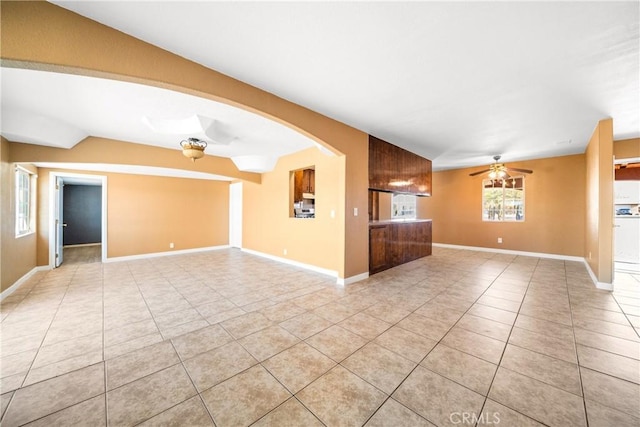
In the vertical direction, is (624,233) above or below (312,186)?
below

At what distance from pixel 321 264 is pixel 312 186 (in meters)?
2.62

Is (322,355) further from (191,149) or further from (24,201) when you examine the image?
(24,201)

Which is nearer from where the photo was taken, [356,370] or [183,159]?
[356,370]

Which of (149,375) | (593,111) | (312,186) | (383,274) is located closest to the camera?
(149,375)

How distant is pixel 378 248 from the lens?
178 inches

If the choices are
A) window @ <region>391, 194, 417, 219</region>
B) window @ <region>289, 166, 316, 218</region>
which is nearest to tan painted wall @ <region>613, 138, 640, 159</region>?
window @ <region>391, 194, 417, 219</region>

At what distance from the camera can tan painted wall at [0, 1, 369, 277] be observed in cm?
141

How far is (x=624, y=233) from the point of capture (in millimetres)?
5258

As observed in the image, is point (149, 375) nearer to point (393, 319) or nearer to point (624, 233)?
point (393, 319)

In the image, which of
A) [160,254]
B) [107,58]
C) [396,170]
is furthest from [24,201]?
[396,170]

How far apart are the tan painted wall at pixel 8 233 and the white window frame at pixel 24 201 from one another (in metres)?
0.25

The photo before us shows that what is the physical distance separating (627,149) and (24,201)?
1153 cm

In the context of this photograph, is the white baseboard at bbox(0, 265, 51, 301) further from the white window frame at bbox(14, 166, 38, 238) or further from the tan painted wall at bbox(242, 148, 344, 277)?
the tan painted wall at bbox(242, 148, 344, 277)

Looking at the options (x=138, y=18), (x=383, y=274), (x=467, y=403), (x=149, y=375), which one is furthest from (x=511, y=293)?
(x=138, y=18)
